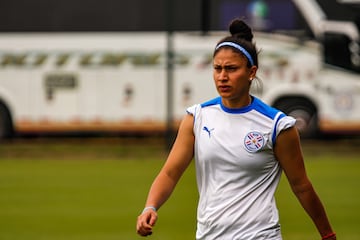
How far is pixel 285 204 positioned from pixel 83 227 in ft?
10.6

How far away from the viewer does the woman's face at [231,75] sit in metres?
5.25

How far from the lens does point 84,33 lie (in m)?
26.8

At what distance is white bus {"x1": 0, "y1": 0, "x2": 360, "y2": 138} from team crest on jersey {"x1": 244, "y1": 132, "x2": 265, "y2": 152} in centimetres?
2066

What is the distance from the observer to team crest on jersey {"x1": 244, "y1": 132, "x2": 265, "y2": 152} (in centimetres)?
530

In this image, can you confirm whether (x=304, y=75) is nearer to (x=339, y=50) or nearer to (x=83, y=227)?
(x=339, y=50)

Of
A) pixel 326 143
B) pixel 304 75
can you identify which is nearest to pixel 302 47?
pixel 304 75

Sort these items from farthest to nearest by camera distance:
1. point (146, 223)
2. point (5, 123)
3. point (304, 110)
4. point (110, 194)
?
point (5, 123)
point (304, 110)
point (110, 194)
point (146, 223)

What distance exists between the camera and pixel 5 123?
89.8ft

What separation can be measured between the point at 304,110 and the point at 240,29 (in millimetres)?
21071

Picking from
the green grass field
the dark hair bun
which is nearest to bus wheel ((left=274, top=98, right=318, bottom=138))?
the green grass field

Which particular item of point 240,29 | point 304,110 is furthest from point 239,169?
point 304,110

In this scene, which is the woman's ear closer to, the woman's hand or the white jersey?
the white jersey

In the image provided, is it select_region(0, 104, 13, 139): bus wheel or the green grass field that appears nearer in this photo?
the green grass field

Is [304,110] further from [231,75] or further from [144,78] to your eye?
[231,75]
